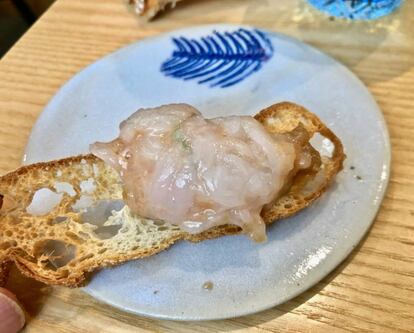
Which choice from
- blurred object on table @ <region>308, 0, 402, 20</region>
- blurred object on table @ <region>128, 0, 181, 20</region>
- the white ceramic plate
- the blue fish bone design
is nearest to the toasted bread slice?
the white ceramic plate

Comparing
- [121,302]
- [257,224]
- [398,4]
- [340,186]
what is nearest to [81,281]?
[121,302]

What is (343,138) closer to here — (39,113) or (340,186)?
(340,186)

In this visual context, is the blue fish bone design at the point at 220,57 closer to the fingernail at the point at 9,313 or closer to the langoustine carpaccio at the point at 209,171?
the langoustine carpaccio at the point at 209,171

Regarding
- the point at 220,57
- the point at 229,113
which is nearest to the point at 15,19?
the point at 220,57

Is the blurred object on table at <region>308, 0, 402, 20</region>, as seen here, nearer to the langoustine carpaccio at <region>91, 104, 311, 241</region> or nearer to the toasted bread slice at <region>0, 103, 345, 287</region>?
the toasted bread slice at <region>0, 103, 345, 287</region>

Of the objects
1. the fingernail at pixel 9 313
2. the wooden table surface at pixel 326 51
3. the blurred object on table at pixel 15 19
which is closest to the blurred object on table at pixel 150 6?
the wooden table surface at pixel 326 51
